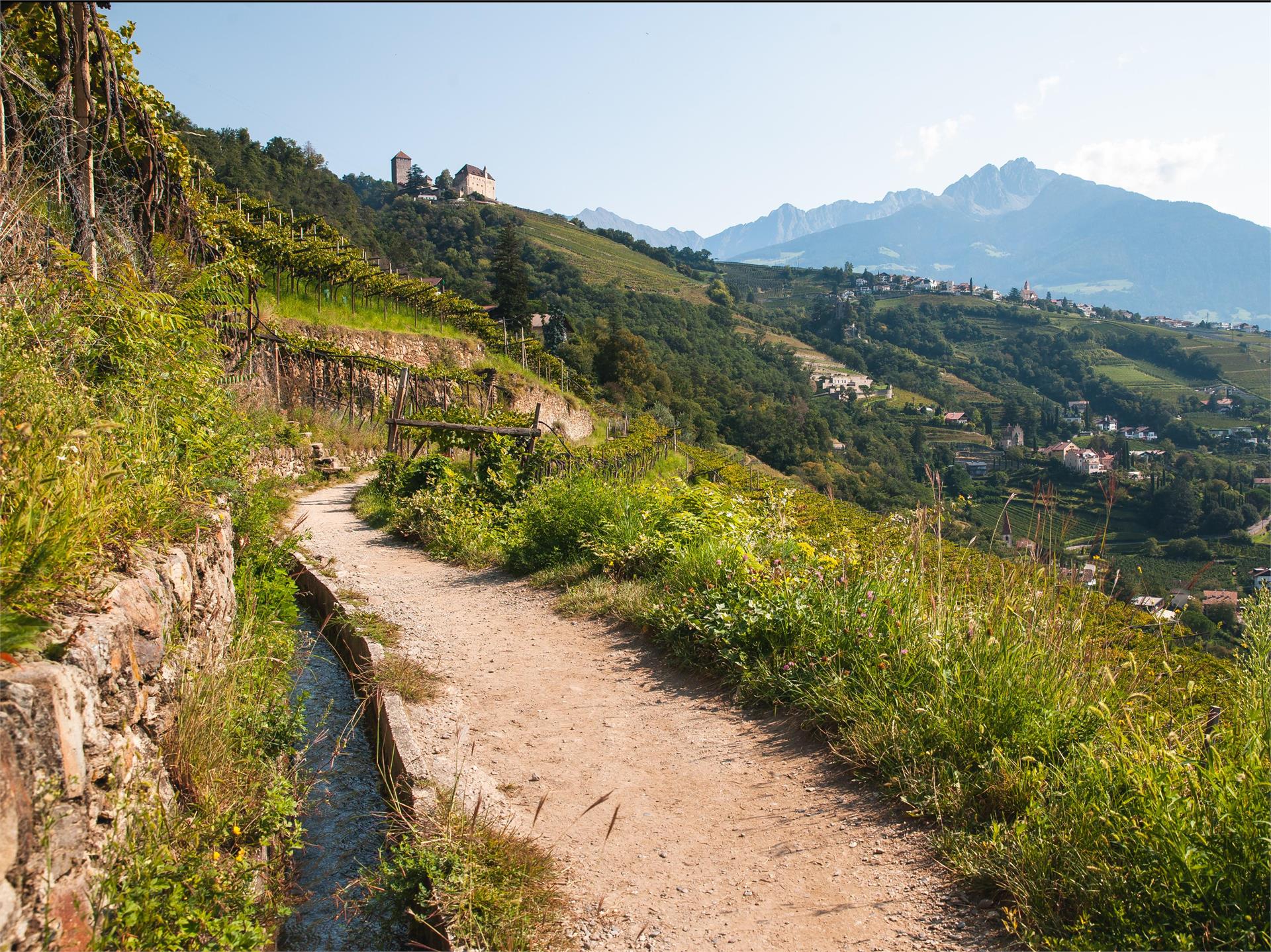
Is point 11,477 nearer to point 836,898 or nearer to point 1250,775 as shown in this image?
point 836,898

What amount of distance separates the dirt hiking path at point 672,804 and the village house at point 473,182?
143964mm

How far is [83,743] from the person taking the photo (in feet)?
7.09

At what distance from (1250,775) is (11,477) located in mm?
4008

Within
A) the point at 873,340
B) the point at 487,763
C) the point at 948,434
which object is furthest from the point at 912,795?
the point at 873,340

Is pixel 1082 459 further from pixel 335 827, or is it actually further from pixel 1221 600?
pixel 335 827

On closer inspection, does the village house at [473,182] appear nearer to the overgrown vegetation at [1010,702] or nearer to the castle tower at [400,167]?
the castle tower at [400,167]

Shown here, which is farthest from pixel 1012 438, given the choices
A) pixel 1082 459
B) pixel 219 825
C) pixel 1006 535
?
pixel 219 825

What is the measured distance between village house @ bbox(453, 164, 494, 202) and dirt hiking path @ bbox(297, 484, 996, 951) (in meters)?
144

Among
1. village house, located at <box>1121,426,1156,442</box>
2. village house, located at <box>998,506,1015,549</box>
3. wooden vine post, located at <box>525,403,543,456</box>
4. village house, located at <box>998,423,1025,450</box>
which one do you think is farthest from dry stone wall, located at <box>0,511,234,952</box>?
village house, located at <box>1121,426,1156,442</box>

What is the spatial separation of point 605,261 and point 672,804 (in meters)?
115

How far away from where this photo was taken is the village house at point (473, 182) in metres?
140

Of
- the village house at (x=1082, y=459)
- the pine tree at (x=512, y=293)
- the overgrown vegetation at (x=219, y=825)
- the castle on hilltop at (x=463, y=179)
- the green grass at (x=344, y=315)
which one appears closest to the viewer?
the overgrown vegetation at (x=219, y=825)

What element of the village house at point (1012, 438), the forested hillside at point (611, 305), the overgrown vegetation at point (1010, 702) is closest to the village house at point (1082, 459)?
the overgrown vegetation at point (1010, 702)

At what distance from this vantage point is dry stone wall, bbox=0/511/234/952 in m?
1.79
